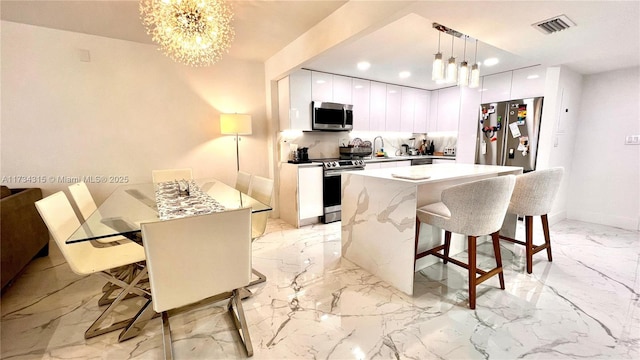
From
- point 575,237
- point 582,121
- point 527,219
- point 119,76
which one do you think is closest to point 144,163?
point 119,76

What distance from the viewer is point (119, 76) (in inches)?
121

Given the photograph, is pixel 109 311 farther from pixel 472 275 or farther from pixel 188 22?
pixel 472 275

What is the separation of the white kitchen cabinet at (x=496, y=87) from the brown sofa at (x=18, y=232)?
5.62m

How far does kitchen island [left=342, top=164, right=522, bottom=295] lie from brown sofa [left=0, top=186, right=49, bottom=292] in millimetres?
2692

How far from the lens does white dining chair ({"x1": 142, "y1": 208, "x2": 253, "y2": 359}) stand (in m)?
1.24

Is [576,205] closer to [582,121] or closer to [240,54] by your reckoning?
[582,121]

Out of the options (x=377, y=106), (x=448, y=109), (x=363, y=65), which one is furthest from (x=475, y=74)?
(x=448, y=109)

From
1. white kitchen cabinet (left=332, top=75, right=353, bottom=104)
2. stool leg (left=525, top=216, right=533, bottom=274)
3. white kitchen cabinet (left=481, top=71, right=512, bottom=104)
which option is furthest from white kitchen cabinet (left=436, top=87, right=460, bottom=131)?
stool leg (left=525, top=216, right=533, bottom=274)

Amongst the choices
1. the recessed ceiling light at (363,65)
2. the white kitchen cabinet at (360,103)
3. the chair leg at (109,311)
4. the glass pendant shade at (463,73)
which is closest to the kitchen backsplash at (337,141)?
the white kitchen cabinet at (360,103)

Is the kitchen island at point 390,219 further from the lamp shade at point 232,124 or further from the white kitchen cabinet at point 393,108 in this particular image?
the white kitchen cabinet at point 393,108

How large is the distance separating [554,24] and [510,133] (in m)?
1.95

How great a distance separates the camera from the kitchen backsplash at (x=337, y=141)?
13.7 ft

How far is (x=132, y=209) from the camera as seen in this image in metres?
1.80

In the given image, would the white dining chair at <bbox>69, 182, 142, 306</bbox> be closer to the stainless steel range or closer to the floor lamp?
the floor lamp
